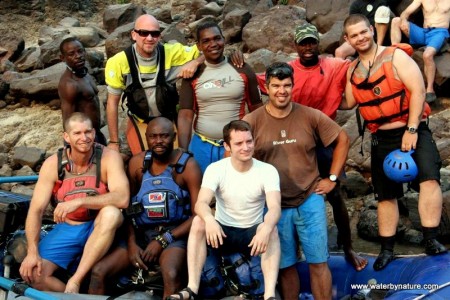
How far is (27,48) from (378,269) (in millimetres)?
10804

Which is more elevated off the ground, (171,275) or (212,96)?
(212,96)

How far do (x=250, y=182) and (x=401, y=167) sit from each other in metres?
1.21

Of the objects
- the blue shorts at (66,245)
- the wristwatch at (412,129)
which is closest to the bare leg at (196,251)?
the blue shorts at (66,245)

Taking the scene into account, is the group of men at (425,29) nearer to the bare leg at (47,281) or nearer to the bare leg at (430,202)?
the bare leg at (430,202)

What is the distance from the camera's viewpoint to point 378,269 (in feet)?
20.1

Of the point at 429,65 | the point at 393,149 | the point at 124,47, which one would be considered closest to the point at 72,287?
the point at 393,149

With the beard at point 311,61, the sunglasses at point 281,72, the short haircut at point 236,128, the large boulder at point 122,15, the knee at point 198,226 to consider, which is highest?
the large boulder at point 122,15

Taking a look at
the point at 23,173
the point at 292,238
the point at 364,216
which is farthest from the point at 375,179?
the point at 23,173

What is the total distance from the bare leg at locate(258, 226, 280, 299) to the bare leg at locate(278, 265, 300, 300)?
0.43m

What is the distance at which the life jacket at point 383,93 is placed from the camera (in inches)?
227

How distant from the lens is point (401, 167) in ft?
18.9

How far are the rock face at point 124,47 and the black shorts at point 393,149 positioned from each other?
231 cm

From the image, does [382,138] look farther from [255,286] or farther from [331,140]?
[255,286]

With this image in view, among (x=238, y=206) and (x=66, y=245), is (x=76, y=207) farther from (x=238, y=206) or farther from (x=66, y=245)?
(x=238, y=206)
